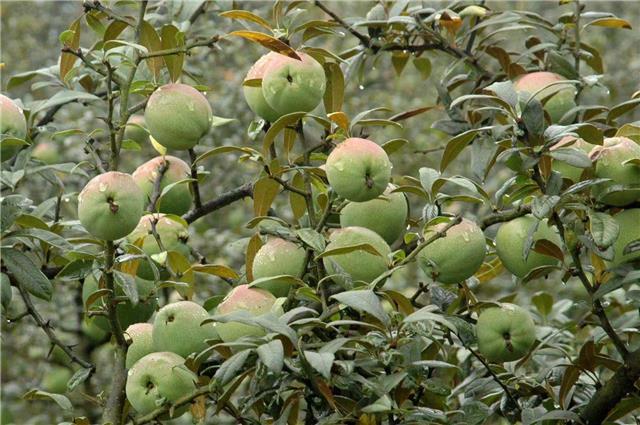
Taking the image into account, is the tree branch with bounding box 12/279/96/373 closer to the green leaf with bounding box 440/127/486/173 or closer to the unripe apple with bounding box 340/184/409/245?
the unripe apple with bounding box 340/184/409/245

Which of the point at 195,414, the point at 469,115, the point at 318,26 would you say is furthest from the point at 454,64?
the point at 195,414

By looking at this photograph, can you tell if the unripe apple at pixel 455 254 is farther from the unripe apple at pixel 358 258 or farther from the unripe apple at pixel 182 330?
the unripe apple at pixel 182 330

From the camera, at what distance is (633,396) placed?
1.07 m

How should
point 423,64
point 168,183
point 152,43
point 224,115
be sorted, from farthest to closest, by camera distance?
point 224,115 → point 423,64 → point 168,183 → point 152,43

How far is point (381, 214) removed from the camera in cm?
109

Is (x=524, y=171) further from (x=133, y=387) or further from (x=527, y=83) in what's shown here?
(x=133, y=387)

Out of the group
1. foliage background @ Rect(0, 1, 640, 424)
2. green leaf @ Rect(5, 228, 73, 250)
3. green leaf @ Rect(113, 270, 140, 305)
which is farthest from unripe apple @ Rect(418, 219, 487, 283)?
foliage background @ Rect(0, 1, 640, 424)

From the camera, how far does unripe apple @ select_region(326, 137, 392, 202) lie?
3.31 ft

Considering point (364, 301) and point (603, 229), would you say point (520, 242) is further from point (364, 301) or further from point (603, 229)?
point (364, 301)

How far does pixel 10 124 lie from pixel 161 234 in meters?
0.23

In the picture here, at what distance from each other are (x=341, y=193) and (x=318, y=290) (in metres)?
0.10

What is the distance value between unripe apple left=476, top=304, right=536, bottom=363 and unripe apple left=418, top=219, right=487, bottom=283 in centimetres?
6

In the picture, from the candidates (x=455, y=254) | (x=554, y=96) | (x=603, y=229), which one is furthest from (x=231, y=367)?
(x=554, y=96)

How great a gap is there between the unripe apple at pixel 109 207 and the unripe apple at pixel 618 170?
18.4 inches
